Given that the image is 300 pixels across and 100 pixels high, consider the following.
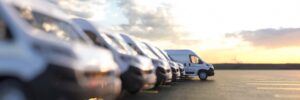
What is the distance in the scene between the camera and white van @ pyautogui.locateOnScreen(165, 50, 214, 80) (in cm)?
2712

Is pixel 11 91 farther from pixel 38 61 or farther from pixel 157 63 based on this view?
pixel 157 63

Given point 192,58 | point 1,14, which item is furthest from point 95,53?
point 192,58

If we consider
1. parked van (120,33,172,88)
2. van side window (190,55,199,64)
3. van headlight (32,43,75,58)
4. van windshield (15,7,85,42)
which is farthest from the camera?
van side window (190,55,199,64)

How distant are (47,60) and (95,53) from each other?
155cm

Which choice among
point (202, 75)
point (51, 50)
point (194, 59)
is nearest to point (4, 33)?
point (51, 50)

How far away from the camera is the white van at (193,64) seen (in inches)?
1068

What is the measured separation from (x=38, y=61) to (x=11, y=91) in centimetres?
41

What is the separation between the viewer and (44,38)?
604 cm

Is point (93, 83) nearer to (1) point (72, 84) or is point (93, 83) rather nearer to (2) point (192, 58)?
(1) point (72, 84)

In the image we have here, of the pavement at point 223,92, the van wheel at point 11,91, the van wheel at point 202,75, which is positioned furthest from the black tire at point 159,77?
the van wheel at point 202,75

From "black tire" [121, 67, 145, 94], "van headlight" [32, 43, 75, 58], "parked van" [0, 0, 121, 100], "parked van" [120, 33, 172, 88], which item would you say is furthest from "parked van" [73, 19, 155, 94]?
"van headlight" [32, 43, 75, 58]

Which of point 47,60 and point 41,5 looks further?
point 41,5

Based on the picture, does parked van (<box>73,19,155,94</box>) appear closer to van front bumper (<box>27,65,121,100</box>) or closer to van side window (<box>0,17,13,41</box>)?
van front bumper (<box>27,65,121,100</box>)

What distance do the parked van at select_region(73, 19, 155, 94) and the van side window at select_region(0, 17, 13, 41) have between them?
13.8 feet
